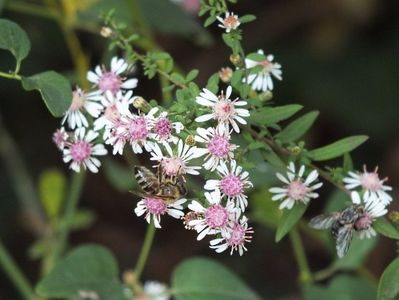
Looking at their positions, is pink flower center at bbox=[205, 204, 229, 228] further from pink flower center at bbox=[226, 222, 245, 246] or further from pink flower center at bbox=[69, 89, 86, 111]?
pink flower center at bbox=[69, 89, 86, 111]

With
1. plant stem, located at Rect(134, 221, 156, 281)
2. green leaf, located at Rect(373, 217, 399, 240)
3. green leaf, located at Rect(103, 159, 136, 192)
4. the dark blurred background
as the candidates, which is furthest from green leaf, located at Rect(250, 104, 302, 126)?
the dark blurred background

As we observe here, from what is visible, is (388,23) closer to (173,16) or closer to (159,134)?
(173,16)

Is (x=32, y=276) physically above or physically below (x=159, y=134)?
below

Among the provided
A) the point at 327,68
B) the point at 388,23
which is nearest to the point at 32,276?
the point at 327,68

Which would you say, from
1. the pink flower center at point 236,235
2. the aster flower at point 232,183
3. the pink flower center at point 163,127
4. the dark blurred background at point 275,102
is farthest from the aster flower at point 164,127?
the dark blurred background at point 275,102

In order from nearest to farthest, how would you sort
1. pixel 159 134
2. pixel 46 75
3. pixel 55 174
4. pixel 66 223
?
pixel 159 134 < pixel 46 75 < pixel 66 223 < pixel 55 174

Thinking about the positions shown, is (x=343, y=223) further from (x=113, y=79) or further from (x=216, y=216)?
(x=113, y=79)
